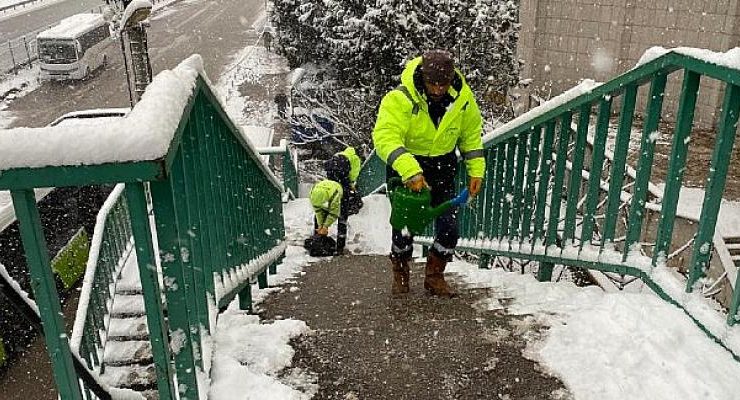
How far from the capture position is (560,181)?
157 inches

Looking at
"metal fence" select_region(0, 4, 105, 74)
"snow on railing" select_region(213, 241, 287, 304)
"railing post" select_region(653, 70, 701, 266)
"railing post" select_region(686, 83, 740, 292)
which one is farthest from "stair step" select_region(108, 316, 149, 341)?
"metal fence" select_region(0, 4, 105, 74)

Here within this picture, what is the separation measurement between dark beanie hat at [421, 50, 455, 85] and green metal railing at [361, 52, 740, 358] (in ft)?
2.51

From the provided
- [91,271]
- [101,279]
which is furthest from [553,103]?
[101,279]

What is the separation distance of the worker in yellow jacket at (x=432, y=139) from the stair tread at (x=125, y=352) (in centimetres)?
207

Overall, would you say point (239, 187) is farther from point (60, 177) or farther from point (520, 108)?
point (520, 108)

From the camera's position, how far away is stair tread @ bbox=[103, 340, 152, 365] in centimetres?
470

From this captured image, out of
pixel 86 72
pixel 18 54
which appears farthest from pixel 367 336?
pixel 18 54

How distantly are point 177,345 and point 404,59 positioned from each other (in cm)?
1200

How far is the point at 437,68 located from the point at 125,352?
361 centimetres

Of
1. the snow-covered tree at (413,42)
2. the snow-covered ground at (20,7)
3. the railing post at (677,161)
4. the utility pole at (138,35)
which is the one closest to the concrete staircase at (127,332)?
the railing post at (677,161)

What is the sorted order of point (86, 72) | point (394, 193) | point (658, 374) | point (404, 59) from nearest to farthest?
point (658, 374) → point (394, 193) → point (404, 59) → point (86, 72)

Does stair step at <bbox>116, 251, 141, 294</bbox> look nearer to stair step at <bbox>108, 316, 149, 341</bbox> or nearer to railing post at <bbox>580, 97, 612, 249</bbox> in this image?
stair step at <bbox>108, 316, 149, 341</bbox>

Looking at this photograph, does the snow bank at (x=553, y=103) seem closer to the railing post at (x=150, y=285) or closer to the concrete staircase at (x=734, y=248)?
the railing post at (x=150, y=285)

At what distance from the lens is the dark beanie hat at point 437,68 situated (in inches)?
137
